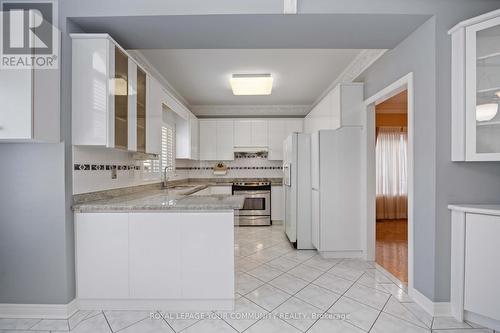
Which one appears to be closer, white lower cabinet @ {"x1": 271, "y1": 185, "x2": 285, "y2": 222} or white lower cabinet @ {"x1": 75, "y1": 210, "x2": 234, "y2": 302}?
white lower cabinet @ {"x1": 75, "y1": 210, "x2": 234, "y2": 302}

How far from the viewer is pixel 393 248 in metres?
3.58

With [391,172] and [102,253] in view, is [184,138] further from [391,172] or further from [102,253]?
[391,172]

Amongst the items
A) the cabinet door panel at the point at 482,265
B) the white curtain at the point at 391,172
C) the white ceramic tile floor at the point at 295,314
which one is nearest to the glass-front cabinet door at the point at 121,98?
the white ceramic tile floor at the point at 295,314

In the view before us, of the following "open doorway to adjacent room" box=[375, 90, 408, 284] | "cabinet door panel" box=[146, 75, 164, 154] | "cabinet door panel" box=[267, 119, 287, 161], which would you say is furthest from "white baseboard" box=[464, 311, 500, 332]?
"cabinet door panel" box=[267, 119, 287, 161]

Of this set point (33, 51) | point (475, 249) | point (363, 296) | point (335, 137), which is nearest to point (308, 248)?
point (363, 296)

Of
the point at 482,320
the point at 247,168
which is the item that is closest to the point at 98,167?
the point at 482,320

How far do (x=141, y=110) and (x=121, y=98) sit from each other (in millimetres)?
405

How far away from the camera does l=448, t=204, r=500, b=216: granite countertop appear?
5.53 feet

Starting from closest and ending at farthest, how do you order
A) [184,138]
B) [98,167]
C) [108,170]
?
1. [98,167]
2. [108,170]
3. [184,138]

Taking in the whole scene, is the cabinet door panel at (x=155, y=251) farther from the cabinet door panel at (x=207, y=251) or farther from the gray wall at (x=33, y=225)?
the gray wall at (x=33, y=225)

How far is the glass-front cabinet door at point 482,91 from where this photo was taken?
1767 millimetres

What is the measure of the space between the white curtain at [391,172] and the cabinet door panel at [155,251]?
4.80 metres

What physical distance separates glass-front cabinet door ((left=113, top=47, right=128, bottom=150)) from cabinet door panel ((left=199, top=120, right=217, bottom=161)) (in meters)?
3.09

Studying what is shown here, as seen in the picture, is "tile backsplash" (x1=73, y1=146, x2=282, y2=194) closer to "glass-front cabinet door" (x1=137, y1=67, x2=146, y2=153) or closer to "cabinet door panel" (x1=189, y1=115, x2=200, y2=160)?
"glass-front cabinet door" (x1=137, y1=67, x2=146, y2=153)
